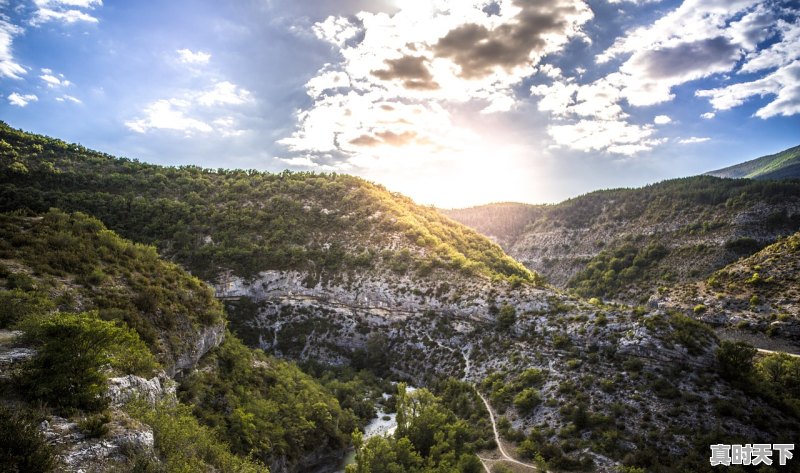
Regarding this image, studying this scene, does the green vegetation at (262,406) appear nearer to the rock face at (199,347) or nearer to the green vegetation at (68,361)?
the rock face at (199,347)

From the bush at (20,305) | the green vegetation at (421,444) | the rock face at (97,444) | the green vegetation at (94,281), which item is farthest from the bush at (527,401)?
the bush at (20,305)

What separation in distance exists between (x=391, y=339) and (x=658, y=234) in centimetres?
11422

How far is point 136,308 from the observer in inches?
1172

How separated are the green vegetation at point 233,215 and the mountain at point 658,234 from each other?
46.4 metres

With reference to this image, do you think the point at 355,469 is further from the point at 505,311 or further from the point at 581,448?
the point at 505,311

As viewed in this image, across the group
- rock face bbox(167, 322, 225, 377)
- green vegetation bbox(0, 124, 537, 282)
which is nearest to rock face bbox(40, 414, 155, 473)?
rock face bbox(167, 322, 225, 377)

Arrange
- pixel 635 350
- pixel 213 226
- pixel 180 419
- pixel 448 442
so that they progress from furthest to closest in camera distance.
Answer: pixel 213 226 < pixel 635 350 < pixel 448 442 < pixel 180 419

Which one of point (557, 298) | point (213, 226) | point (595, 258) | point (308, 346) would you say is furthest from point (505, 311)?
point (595, 258)

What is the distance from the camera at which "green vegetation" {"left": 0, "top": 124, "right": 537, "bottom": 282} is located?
76438mm

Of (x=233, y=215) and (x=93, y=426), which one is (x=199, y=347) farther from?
(x=233, y=215)

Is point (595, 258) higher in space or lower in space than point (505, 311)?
higher

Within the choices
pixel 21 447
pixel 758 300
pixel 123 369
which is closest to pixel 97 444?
pixel 21 447

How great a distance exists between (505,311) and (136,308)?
5093 cm

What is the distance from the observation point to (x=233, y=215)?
89.1m
